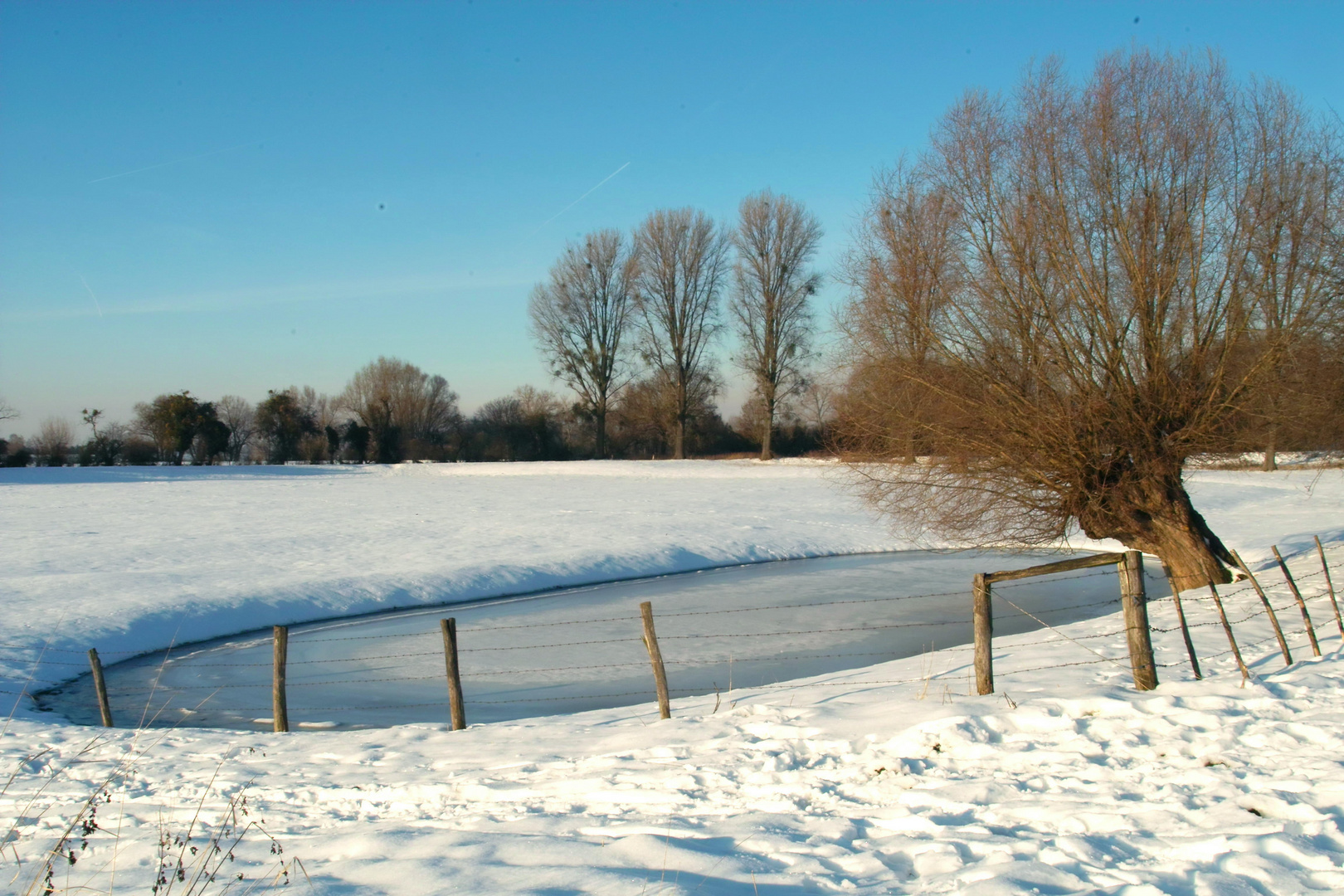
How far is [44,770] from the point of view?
658cm

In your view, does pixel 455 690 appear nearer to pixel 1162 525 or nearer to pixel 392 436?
pixel 1162 525

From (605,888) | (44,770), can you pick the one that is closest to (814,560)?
(44,770)

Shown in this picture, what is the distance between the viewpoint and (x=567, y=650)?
11.9 m

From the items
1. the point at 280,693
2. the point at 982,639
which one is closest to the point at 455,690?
the point at 280,693

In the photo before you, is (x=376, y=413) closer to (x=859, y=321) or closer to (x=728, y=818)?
(x=859, y=321)

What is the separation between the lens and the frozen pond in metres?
9.50

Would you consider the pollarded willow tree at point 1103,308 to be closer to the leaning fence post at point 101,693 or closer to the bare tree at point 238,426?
the leaning fence post at point 101,693

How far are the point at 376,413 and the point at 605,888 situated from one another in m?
61.4

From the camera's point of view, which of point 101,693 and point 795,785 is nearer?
point 795,785

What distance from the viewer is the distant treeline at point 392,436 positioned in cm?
5517

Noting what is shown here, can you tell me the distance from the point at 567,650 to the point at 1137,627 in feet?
23.7

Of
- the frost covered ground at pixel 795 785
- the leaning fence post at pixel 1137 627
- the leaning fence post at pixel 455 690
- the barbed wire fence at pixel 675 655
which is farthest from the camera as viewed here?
the barbed wire fence at pixel 675 655

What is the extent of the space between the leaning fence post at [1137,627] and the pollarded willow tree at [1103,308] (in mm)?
4996

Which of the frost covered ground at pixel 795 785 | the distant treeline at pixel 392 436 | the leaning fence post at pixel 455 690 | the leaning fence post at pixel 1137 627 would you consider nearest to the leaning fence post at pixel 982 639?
the frost covered ground at pixel 795 785
